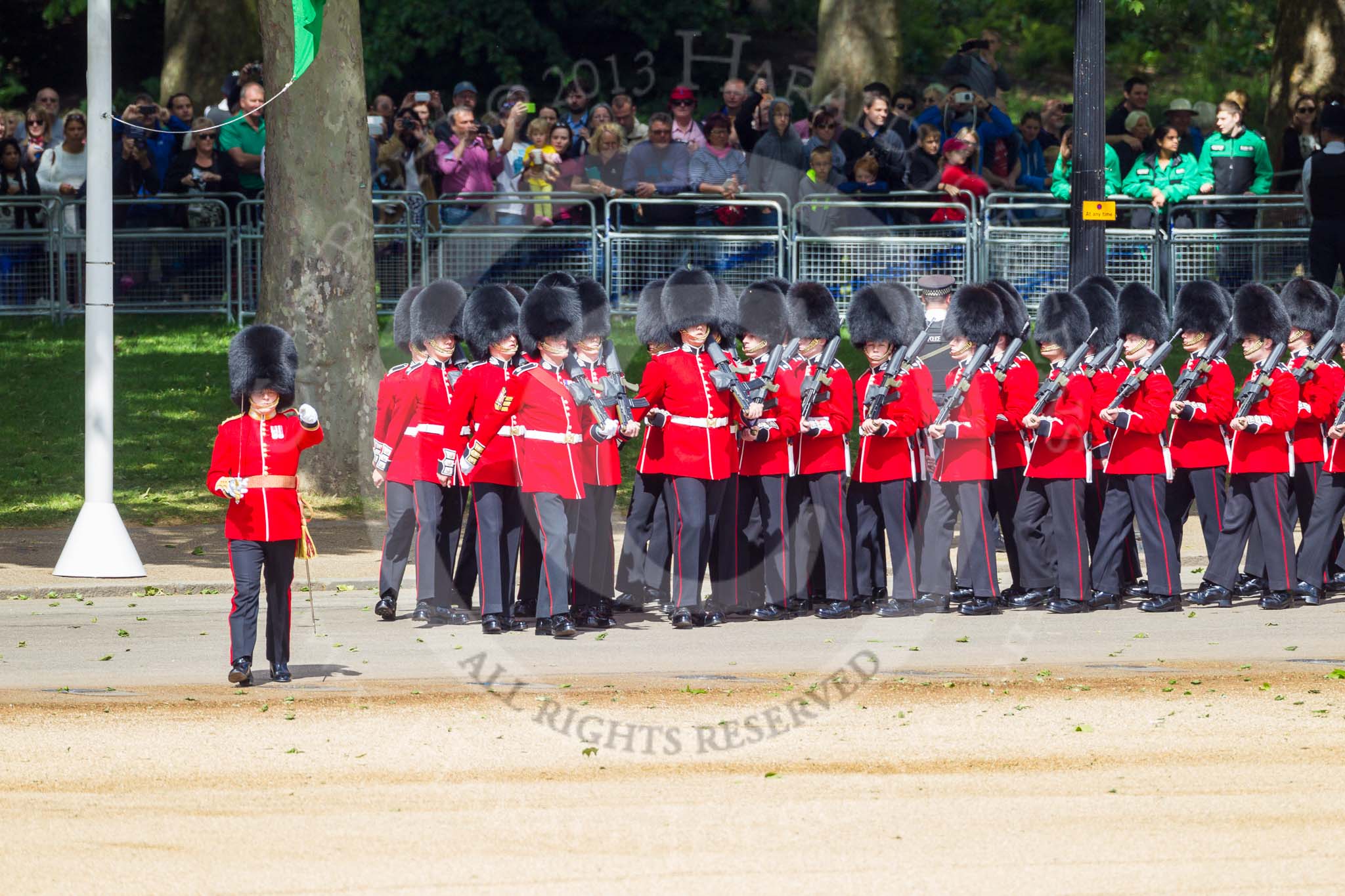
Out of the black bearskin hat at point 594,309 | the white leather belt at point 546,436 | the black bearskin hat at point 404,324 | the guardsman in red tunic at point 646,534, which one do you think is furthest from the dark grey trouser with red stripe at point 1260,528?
the black bearskin hat at point 404,324

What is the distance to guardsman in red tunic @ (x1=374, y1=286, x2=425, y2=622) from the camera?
9.99 meters

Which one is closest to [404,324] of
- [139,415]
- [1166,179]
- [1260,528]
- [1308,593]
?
[1260,528]

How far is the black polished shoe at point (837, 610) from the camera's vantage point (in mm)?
10133

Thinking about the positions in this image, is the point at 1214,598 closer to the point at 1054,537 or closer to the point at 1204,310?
the point at 1054,537

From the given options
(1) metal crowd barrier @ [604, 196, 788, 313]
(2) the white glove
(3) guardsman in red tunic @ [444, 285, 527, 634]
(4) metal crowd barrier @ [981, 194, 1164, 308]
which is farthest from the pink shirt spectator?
(2) the white glove

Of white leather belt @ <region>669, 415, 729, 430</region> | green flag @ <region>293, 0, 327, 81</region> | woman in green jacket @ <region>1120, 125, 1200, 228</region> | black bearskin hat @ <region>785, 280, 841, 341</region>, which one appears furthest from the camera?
woman in green jacket @ <region>1120, 125, 1200, 228</region>

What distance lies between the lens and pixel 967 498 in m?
10.2

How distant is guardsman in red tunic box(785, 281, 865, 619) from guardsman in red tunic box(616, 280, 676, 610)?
0.66m

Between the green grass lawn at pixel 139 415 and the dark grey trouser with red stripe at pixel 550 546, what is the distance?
12.0 feet

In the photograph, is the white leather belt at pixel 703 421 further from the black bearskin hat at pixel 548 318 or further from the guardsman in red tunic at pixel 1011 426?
the guardsman in red tunic at pixel 1011 426

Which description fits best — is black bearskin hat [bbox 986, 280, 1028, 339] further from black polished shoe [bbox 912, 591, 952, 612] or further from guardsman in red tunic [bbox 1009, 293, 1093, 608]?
black polished shoe [bbox 912, 591, 952, 612]

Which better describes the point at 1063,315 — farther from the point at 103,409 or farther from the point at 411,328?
the point at 103,409

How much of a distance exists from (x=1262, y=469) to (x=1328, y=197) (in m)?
5.90

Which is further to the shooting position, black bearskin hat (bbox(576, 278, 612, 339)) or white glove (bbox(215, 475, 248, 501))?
black bearskin hat (bbox(576, 278, 612, 339))
